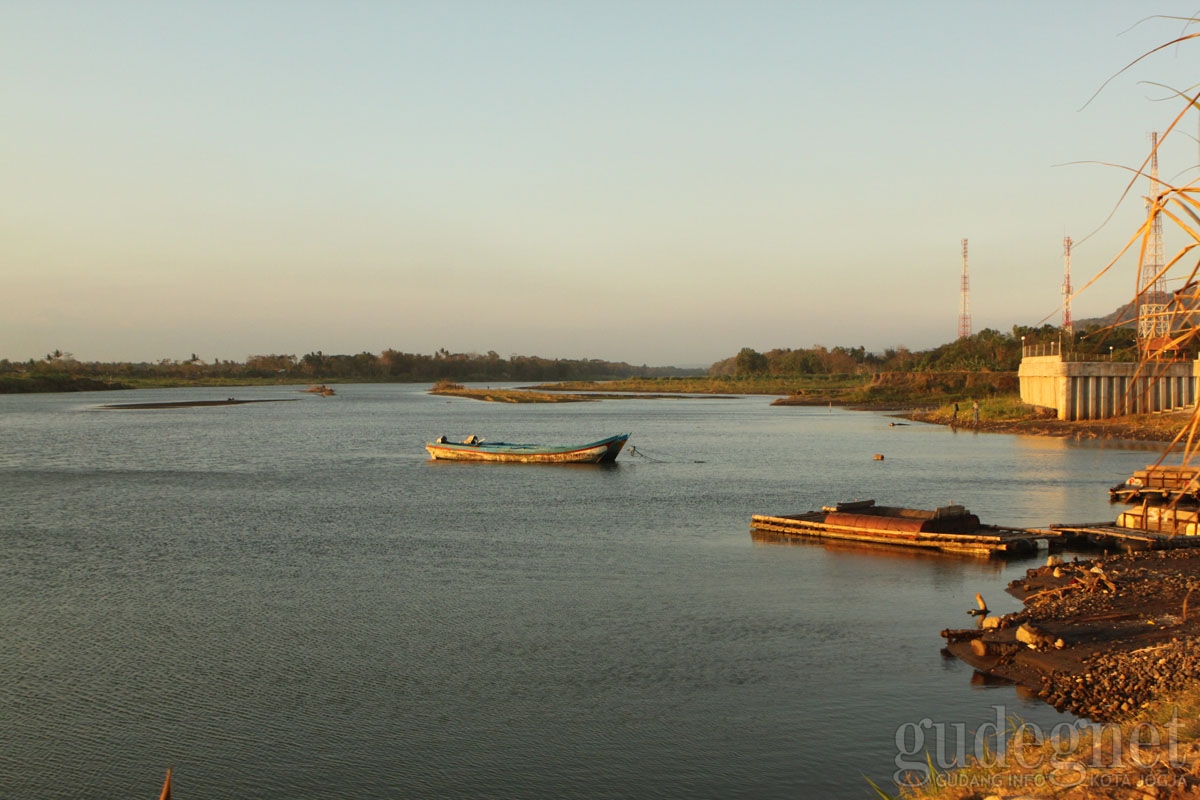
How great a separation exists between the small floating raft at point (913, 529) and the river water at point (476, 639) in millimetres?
613

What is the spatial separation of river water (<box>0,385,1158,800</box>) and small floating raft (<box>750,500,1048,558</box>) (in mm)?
613

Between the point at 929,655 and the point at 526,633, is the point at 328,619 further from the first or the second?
the point at 929,655

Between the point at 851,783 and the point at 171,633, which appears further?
the point at 171,633

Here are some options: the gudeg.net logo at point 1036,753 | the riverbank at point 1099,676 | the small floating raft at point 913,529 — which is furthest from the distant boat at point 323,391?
the gudeg.net logo at point 1036,753

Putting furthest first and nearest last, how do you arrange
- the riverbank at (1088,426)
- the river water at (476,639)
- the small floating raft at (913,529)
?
the riverbank at (1088,426) → the small floating raft at (913,529) → the river water at (476,639)

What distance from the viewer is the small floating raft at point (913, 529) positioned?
20875mm

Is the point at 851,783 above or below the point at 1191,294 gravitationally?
below

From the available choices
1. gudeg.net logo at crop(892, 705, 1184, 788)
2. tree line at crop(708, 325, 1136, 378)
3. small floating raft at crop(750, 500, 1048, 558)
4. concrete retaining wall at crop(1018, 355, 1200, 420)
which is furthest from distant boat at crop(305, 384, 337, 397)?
gudeg.net logo at crop(892, 705, 1184, 788)

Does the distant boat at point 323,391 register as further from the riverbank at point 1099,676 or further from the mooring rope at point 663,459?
the riverbank at point 1099,676

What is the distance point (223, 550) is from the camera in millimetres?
23484

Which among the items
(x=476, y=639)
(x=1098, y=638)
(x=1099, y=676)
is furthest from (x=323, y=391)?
(x=1099, y=676)

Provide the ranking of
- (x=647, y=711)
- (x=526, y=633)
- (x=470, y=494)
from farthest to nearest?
(x=470, y=494) → (x=526, y=633) → (x=647, y=711)

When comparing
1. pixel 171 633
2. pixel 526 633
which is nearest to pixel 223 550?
pixel 171 633

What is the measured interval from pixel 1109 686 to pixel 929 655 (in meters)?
2.97
